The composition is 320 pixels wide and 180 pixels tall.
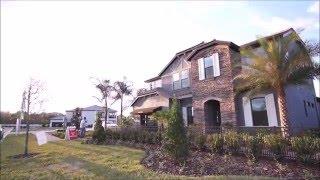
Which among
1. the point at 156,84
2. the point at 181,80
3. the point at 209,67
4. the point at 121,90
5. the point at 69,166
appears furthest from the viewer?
the point at 121,90

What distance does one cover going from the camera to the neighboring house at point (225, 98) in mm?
18092

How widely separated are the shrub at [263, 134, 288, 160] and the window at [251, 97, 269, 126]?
266 inches

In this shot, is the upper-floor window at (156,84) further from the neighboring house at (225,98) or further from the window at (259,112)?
the window at (259,112)

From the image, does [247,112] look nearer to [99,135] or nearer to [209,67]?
[209,67]

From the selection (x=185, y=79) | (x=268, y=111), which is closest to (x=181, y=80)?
(x=185, y=79)

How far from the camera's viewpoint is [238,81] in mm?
18547

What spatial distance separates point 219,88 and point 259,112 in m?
3.40

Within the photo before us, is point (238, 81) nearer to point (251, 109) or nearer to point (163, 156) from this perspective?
point (251, 109)

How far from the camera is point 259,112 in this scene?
1820cm

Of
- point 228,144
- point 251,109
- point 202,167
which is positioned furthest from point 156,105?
point 202,167

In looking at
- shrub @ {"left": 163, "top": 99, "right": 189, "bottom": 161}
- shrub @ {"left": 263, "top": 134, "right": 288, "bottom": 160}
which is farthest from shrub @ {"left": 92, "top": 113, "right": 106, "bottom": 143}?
shrub @ {"left": 263, "top": 134, "right": 288, "bottom": 160}

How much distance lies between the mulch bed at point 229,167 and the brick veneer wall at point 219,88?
24.4ft

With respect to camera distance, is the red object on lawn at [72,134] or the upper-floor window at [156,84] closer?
the red object on lawn at [72,134]

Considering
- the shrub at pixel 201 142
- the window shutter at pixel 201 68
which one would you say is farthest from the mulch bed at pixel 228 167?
the window shutter at pixel 201 68
